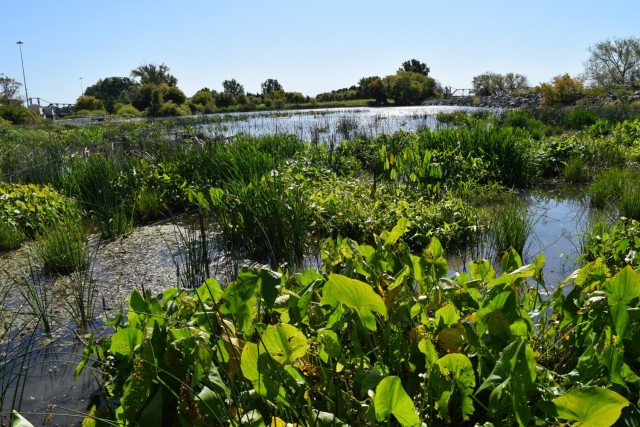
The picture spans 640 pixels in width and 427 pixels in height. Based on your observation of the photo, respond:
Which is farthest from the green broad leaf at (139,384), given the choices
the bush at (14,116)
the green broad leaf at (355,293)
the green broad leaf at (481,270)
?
the bush at (14,116)

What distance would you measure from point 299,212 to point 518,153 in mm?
4014

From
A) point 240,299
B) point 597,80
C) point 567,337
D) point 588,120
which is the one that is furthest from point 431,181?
point 597,80

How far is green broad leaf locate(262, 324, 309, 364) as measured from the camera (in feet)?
4.02

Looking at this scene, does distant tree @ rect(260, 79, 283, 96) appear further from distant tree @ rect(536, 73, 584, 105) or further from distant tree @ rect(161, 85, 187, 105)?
distant tree @ rect(536, 73, 584, 105)

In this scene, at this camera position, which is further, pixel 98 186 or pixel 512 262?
pixel 98 186

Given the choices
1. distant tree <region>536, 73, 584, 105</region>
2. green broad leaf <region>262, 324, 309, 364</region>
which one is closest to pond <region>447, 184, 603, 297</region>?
green broad leaf <region>262, 324, 309, 364</region>

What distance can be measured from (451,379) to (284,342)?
48 centimetres

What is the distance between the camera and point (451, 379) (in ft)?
4.44

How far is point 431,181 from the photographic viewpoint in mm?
6160

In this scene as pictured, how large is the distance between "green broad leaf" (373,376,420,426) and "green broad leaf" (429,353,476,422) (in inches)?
7.1

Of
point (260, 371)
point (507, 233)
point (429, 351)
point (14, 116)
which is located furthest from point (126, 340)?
point (14, 116)

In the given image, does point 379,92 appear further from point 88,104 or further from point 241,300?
point 241,300

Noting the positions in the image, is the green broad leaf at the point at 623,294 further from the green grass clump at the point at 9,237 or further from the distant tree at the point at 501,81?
the distant tree at the point at 501,81

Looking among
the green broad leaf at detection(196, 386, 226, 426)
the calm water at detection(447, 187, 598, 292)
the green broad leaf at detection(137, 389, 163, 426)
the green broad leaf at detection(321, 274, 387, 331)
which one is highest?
the green broad leaf at detection(321, 274, 387, 331)
